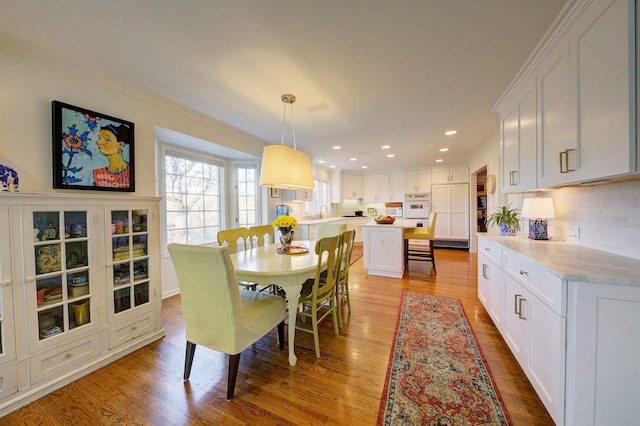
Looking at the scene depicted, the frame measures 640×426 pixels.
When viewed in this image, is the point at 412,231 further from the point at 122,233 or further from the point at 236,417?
the point at 122,233

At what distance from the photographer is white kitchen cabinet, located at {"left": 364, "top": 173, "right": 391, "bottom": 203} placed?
7.27m

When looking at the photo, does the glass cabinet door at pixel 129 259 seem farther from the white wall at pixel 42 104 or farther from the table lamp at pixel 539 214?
the table lamp at pixel 539 214

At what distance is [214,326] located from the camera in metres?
1.52

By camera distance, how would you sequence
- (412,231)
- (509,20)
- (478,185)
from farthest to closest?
(478,185) < (412,231) < (509,20)

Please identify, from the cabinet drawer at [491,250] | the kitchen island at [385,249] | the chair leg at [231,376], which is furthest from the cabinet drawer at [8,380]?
the kitchen island at [385,249]

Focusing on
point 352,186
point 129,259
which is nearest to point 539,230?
point 129,259

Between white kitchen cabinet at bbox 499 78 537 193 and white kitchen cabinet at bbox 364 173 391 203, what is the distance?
4.58m

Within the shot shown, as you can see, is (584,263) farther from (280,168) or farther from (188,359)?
(188,359)

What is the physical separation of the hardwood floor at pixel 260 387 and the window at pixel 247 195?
84.2 inches

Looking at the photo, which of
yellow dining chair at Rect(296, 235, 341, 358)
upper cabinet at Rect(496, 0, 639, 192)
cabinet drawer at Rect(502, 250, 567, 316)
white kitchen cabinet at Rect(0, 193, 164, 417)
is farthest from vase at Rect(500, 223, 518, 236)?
white kitchen cabinet at Rect(0, 193, 164, 417)

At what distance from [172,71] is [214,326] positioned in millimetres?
2095

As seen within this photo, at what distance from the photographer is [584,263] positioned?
4.24 ft

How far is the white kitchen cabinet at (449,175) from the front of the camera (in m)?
6.15

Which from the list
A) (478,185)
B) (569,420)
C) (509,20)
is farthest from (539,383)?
(478,185)
